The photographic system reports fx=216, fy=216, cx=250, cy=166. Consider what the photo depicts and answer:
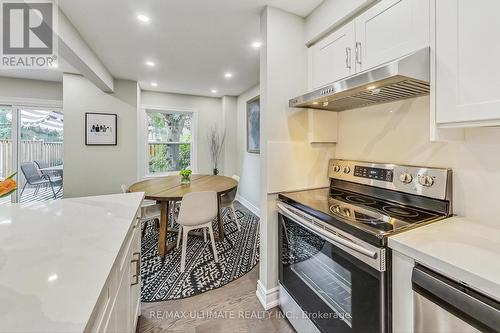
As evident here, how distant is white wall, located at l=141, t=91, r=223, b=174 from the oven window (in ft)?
11.0

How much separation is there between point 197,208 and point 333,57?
1775 millimetres

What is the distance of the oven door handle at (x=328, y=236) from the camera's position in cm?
96

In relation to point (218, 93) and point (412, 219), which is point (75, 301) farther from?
point (218, 93)

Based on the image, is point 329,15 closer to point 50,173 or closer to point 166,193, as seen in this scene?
point 166,193

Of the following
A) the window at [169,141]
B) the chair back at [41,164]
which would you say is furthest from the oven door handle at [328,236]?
the chair back at [41,164]

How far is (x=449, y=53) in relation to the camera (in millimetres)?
979

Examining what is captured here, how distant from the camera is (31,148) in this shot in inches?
148

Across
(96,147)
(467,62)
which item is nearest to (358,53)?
(467,62)

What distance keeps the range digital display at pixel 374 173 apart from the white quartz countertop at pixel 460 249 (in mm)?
424

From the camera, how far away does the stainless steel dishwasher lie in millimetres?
658

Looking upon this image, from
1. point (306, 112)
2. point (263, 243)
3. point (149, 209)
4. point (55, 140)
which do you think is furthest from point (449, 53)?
point (55, 140)

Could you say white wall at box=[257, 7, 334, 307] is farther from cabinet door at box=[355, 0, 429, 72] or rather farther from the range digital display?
cabinet door at box=[355, 0, 429, 72]

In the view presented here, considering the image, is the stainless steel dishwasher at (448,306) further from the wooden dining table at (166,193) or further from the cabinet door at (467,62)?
the wooden dining table at (166,193)

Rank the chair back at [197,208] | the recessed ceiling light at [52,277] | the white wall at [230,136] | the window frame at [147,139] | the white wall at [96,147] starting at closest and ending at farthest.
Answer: the recessed ceiling light at [52,277], the chair back at [197,208], the white wall at [96,147], the window frame at [147,139], the white wall at [230,136]
